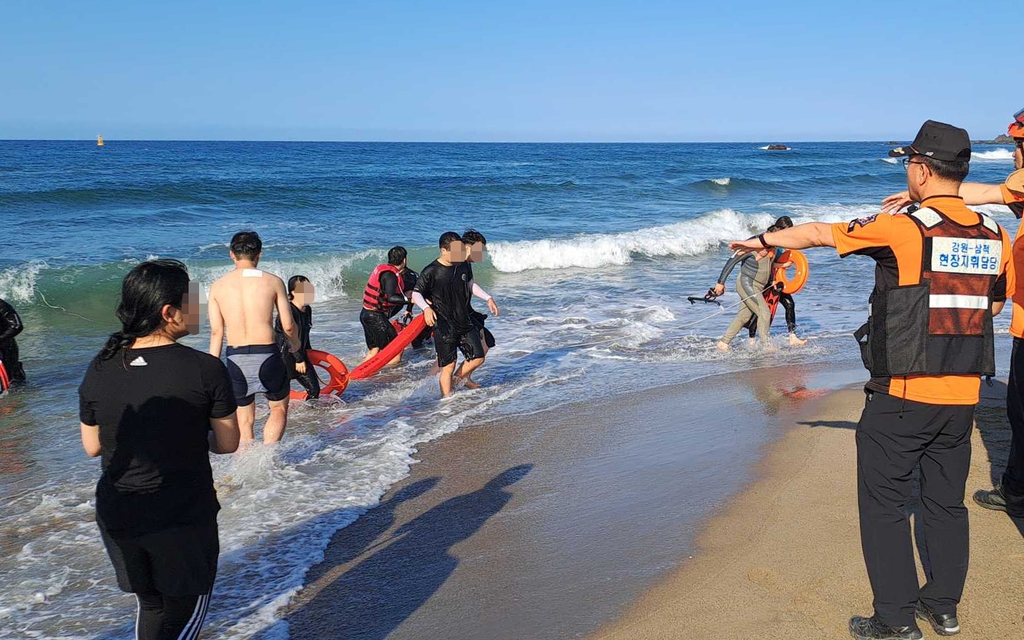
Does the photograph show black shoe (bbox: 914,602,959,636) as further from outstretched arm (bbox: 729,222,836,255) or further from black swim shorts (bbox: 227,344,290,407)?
black swim shorts (bbox: 227,344,290,407)

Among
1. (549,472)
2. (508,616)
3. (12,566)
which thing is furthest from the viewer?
(549,472)

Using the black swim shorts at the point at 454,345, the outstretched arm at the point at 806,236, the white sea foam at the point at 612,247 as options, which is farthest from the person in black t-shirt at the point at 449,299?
the white sea foam at the point at 612,247

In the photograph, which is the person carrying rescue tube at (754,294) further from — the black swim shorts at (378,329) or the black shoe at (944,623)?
the black shoe at (944,623)

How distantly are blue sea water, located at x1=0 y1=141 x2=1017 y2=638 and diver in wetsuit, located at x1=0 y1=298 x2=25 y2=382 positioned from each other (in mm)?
259

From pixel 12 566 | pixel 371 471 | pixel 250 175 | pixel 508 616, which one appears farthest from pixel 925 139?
pixel 250 175

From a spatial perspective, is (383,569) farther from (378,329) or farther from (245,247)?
(378,329)

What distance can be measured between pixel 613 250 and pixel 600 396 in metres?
12.0

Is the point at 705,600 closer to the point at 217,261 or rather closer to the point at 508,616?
the point at 508,616

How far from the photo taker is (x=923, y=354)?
10.4ft

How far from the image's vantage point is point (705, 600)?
12.9 feet

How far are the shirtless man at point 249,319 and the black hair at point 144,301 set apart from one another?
295 cm

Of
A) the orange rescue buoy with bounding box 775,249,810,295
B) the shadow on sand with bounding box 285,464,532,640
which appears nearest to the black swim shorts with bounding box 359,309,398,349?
the shadow on sand with bounding box 285,464,532,640

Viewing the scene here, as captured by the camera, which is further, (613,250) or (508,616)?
(613,250)

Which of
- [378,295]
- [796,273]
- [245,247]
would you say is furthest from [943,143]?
[378,295]
